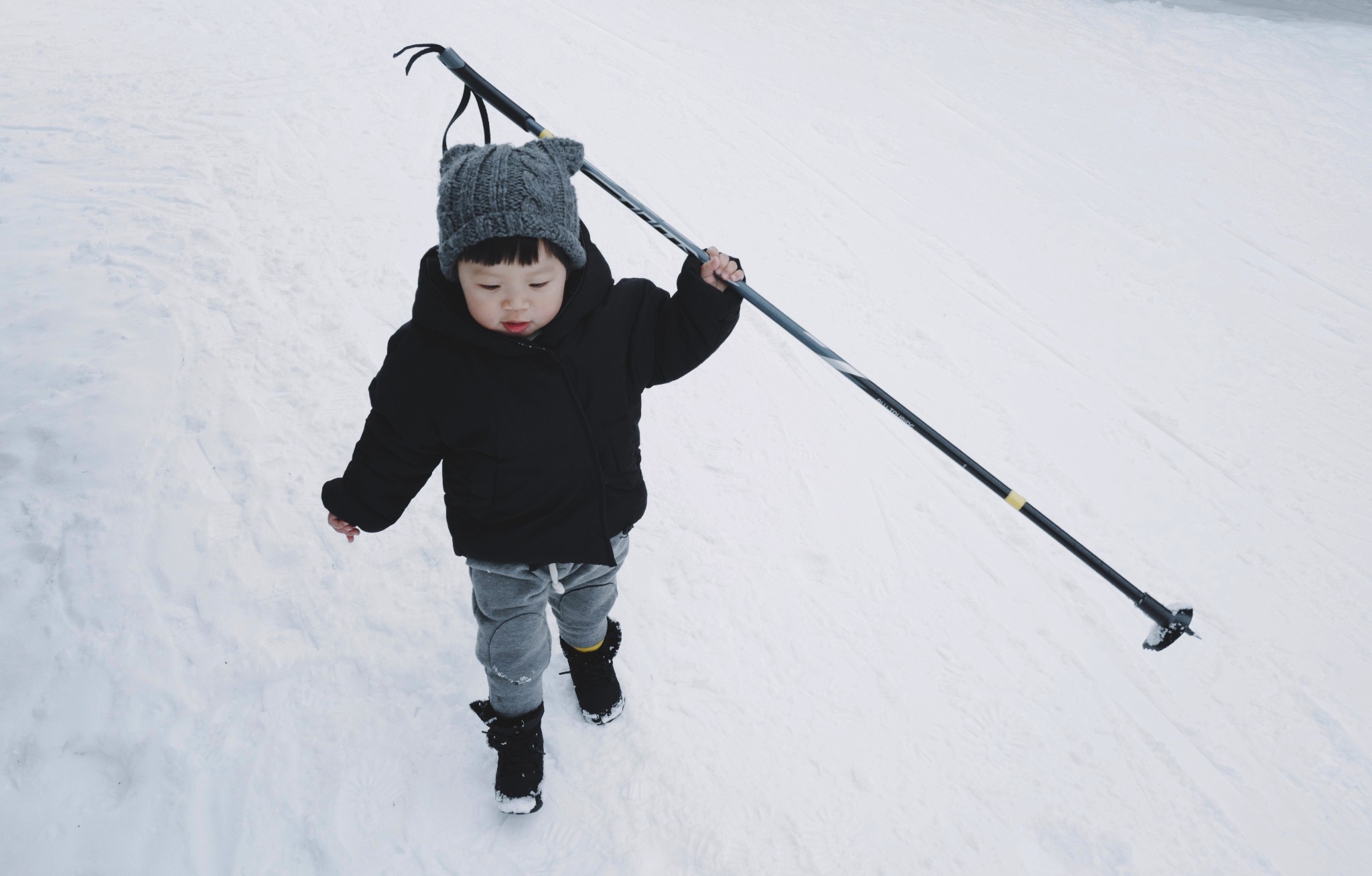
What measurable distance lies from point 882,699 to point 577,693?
94 centimetres

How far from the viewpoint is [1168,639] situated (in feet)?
6.31

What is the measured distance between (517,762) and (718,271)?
4.37 feet

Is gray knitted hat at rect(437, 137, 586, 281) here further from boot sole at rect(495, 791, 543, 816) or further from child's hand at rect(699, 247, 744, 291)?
boot sole at rect(495, 791, 543, 816)

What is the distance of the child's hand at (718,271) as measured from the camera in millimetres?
1607

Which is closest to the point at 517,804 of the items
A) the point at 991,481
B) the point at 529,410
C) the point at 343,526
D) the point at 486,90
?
the point at 343,526

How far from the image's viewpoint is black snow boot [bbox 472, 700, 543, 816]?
1.88 m

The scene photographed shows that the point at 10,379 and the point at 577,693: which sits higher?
the point at 577,693

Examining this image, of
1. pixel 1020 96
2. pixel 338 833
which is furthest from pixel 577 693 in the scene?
pixel 1020 96

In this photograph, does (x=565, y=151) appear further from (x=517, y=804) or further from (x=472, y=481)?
(x=517, y=804)

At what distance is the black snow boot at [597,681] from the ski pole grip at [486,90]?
1.49 metres

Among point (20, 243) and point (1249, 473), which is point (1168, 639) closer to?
point (1249, 473)

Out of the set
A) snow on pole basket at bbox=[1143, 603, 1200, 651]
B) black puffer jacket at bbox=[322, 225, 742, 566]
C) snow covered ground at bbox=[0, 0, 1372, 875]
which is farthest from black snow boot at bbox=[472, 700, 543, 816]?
snow on pole basket at bbox=[1143, 603, 1200, 651]

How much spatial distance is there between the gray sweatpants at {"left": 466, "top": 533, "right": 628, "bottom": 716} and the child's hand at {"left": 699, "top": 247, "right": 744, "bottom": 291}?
0.67 meters

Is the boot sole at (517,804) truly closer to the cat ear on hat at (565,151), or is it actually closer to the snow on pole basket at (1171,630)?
the cat ear on hat at (565,151)
